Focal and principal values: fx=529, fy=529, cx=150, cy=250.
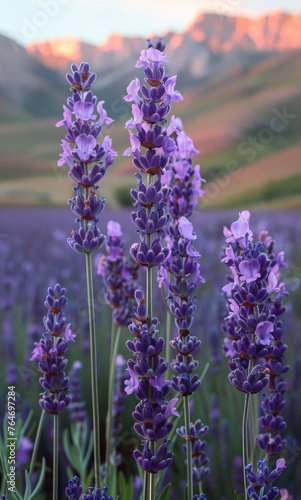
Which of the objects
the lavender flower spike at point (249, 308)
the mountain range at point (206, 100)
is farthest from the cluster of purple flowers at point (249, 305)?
the mountain range at point (206, 100)

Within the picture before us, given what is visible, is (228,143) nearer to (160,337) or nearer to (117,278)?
(117,278)

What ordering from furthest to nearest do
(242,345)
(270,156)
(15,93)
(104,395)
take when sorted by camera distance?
(270,156)
(15,93)
(104,395)
(242,345)

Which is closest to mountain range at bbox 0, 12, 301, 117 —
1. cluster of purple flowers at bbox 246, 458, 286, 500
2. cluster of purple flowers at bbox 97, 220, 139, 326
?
cluster of purple flowers at bbox 97, 220, 139, 326

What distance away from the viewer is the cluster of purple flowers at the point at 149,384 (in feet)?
1.70

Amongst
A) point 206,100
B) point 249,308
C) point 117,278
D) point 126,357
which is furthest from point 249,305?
point 206,100

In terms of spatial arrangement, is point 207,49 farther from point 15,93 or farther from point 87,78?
point 87,78

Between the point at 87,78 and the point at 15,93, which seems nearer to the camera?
the point at 87,78

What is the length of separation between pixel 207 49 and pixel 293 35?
1.82 ft

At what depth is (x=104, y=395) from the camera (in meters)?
1.47

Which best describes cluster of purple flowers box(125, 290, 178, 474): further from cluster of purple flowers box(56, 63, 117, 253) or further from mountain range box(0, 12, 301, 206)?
mountain range box(0, 12, 301, 206)

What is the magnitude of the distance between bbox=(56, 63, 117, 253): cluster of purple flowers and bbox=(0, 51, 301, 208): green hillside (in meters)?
1.63

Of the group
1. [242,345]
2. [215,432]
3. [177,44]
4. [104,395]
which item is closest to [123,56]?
[177,44]

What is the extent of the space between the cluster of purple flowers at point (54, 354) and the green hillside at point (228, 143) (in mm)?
1677

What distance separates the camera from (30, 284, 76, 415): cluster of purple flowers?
64 cm
